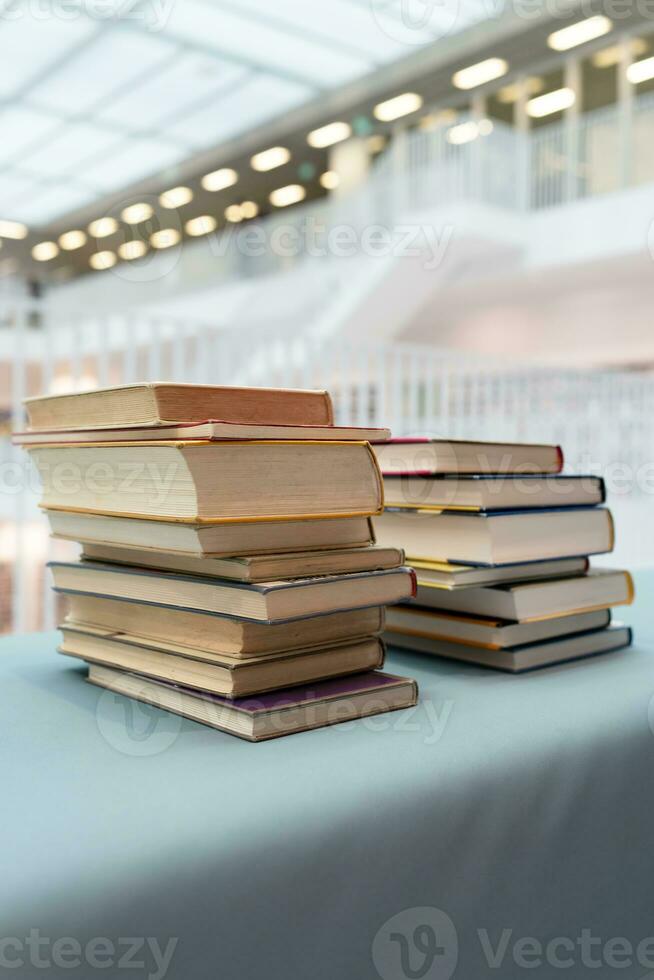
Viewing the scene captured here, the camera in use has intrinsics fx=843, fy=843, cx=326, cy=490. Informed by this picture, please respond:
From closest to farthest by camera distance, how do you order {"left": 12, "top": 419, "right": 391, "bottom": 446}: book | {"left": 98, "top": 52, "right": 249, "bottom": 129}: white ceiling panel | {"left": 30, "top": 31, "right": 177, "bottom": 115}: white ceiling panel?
{"left": 12, "top": 419, "right": 391, "bottom": 446}: book < {"left": 30, "top": 31, "right": 177, "bottom": 115}: white ceiling panel < {"left": 98, "top": 52, "right": 249, "bottom": 129}: white ceiling panel

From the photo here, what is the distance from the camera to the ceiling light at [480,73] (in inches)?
313

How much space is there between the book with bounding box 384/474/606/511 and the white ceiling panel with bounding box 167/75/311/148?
760cm

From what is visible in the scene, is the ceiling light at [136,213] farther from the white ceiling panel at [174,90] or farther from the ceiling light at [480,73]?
the ceiling light at [480,73]

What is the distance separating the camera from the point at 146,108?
7723mm

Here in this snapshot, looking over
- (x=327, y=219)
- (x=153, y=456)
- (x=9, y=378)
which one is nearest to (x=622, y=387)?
(x=153, y=456)

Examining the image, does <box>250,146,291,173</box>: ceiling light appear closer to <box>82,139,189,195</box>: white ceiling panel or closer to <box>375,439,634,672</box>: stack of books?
<box>82,139,189,195</box>: white ceiling panel

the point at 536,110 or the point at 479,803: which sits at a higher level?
the point at 536,110

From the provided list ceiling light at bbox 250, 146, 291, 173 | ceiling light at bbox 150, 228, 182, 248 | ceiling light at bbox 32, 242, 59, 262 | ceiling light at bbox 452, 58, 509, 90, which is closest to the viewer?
ceiling light at bbox 452, 58, 509, 90

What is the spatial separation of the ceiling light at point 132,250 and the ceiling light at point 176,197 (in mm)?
2738

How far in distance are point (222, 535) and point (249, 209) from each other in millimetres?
12804

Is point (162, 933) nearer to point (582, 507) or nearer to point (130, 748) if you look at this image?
point (130, 748)

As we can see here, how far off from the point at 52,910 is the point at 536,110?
1035cm

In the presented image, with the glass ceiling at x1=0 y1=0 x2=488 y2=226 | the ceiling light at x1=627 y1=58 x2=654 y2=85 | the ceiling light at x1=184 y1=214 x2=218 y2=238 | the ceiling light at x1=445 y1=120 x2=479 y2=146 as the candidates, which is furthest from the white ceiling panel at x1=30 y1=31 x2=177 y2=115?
the ceiling light at x1=184 y1=214 x2=218 y2=238

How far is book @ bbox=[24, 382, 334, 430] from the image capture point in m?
0.50
